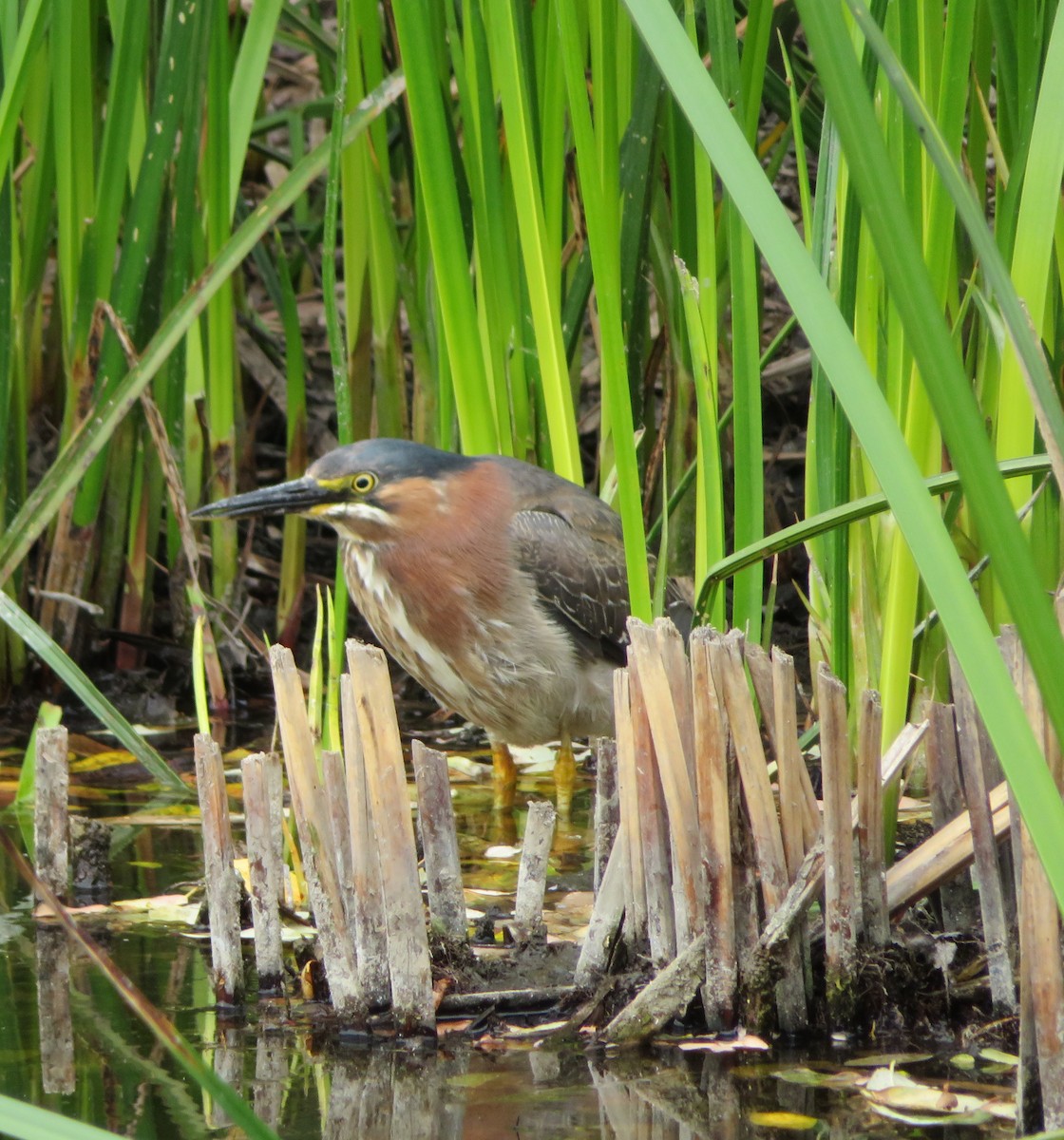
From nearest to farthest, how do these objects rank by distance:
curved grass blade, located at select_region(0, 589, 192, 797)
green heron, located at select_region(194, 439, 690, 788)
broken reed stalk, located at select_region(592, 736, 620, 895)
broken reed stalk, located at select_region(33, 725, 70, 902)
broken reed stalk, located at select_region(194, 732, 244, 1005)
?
broken reed stalk, located at select_region(194, 732, 244, 1005), broken reed stalk, located at select_region(592, 736, 620, 895), curved grass blade, located at select_region(0, 589, 192, 797), broken reed stalk, located at select_region(33, 725, 70, 902), green heron, located at select_region(194, 439, 690, 788)

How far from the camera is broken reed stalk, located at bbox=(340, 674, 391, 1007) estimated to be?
2938 mm

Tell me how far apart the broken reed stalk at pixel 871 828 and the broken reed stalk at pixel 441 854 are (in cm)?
84

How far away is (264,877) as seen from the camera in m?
3.13

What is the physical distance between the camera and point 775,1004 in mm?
2881

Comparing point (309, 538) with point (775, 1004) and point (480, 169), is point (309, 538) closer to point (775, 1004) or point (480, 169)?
point (480, 169)

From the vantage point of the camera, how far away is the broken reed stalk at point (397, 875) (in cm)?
290

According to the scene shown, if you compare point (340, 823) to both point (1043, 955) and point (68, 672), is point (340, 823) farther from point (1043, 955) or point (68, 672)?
point (1043, 955)

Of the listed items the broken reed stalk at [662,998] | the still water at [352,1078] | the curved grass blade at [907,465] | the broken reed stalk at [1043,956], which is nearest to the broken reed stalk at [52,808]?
the still water at [352,1078]

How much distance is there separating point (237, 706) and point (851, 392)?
4950mm

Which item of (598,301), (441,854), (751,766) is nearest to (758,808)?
(751,766)

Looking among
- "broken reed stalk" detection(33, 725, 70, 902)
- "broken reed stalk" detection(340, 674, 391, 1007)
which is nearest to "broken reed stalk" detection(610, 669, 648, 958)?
"broken reed stalk" detection(340, 674, 391, 1007)

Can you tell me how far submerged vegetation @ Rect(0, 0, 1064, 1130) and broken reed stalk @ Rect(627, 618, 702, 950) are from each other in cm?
16

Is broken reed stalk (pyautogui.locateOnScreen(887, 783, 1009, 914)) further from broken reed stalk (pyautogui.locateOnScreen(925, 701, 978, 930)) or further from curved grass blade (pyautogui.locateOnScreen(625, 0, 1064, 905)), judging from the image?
curved grass blade (pyautogui.locateOnScreen(625, 0, 1064, 905))

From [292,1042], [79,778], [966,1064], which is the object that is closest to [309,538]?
[79,778]
